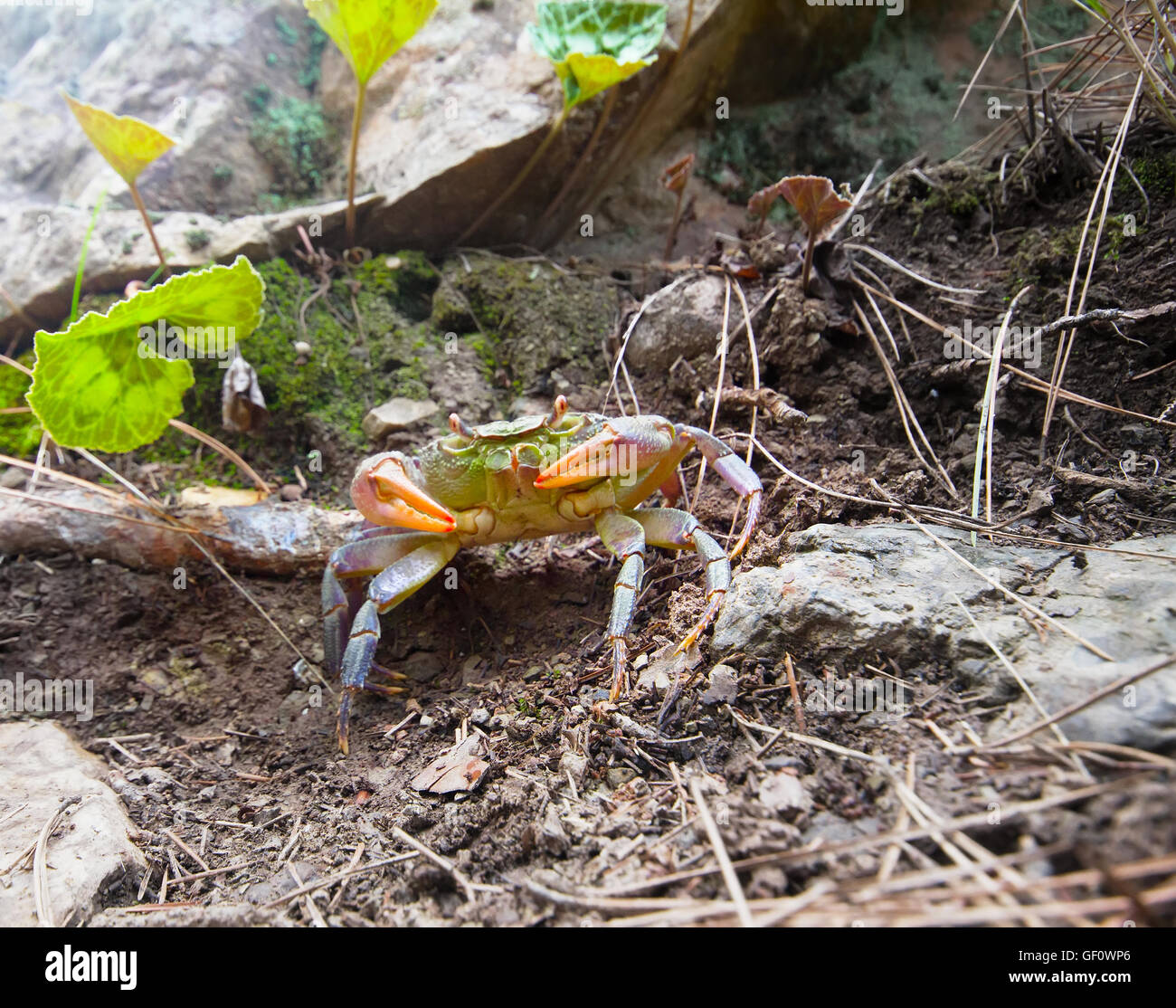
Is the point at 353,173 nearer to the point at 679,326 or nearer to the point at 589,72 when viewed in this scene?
the point at 589,72

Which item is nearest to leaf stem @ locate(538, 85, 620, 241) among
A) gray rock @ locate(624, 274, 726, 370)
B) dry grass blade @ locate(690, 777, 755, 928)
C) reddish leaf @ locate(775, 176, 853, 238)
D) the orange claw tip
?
gray rock @ locate(624, 274, 726, 370)

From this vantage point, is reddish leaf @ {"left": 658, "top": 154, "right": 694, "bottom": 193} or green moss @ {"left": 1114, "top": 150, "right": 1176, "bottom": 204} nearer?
green moss @ {"left": 1114, "top": 150, "right": 1176, "bottom": 204}

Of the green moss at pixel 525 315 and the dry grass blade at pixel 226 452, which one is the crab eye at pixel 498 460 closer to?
the green moss at pixel 525 315

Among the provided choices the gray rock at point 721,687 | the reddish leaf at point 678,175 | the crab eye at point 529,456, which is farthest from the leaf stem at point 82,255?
the gray rock at point 721,687

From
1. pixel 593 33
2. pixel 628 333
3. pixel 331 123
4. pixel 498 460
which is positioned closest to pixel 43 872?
pixel 498 460

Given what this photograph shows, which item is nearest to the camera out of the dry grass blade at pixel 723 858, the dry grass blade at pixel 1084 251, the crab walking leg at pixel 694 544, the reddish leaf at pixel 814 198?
the dry grass blade at pixel 723 858

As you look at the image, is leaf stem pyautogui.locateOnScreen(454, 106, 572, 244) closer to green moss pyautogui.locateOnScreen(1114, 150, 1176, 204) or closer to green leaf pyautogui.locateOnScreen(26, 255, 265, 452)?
green leaf pyautogui.locateOnScreen(26, 255, 265, 452)

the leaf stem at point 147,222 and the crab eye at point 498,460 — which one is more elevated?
the leaf stem at point 147,222

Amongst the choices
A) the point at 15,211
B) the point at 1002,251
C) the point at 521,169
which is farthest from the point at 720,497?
the point at 15,211
